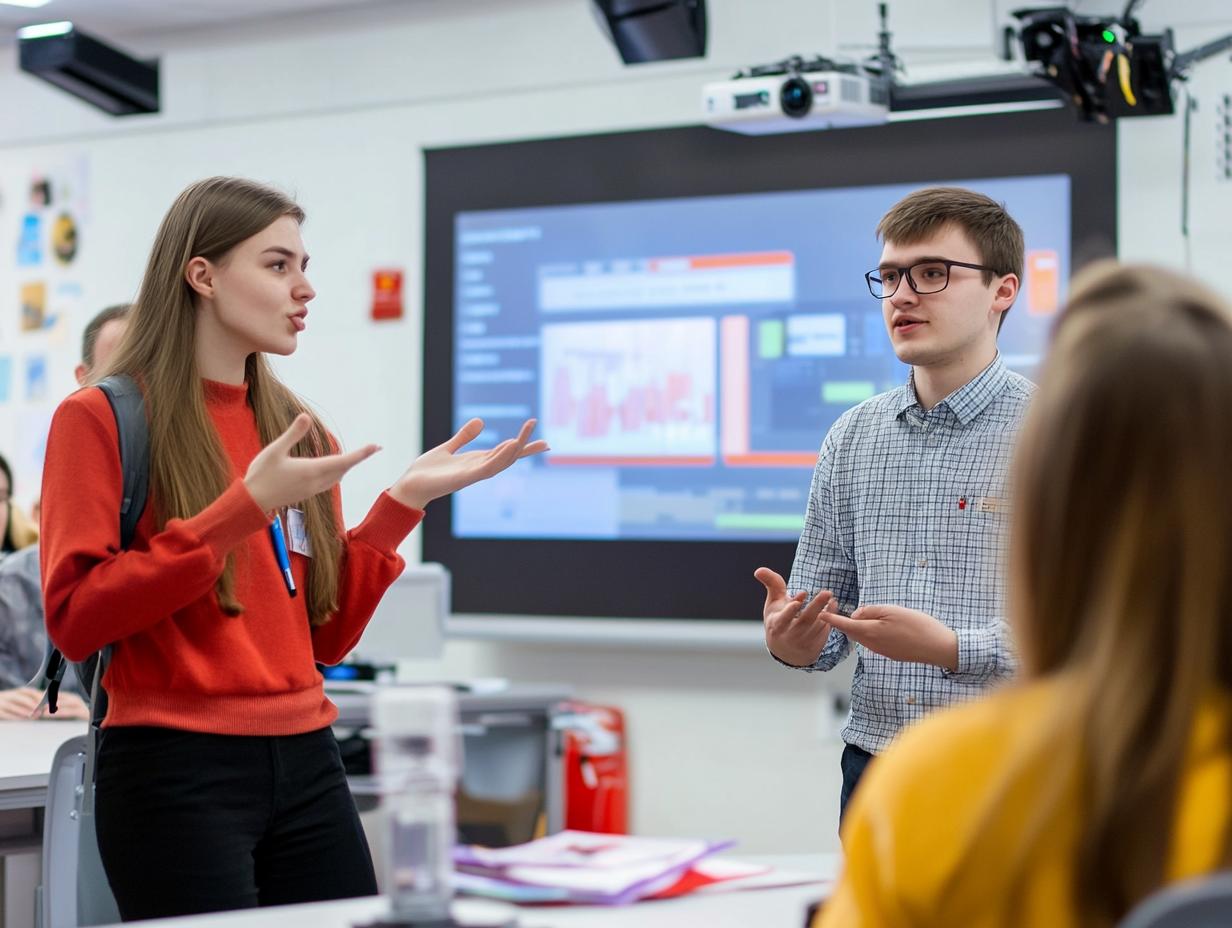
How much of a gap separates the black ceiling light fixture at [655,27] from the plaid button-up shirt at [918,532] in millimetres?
2574

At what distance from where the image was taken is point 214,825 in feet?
5.82

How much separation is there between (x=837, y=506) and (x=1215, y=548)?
1425mm

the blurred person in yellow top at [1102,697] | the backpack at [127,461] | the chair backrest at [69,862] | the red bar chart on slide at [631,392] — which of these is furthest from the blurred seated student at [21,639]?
the blurred person in yellow top at [1102,697]

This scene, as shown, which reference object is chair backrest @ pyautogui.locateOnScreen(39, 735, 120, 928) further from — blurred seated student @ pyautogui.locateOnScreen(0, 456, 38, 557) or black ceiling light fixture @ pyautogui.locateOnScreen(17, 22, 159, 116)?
black ceiling light fixture @ pyautogui.locateOnScreen(17, 22, 159, 116)

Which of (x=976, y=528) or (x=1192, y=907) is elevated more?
(x=976, y=528)

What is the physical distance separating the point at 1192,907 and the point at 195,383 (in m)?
1.55

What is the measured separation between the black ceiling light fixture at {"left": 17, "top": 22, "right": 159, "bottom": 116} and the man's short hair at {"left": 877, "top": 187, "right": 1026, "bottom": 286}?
4071 millimetres

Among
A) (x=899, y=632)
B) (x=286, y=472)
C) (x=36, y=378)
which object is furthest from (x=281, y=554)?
(x=36, y=378)

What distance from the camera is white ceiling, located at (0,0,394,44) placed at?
5738 millimetres

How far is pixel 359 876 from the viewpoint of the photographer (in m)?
1.90

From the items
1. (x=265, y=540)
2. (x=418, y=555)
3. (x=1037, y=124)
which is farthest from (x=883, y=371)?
(x=265, y=540)

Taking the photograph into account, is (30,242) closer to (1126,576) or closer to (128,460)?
(128,460)

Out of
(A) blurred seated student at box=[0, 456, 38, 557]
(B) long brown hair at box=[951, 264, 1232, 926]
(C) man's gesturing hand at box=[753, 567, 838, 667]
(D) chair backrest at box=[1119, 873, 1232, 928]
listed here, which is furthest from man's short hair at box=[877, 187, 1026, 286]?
(A) blurred seated student at box=[0, 456, 38, 557]

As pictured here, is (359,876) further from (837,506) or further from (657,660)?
(657,660)
